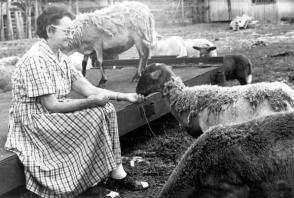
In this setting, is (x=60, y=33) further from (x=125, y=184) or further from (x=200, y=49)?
(x=200, y=49)

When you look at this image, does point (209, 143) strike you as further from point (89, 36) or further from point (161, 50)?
point (161, 50)

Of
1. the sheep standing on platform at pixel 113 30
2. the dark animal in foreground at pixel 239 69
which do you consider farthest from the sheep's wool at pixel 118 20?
the dark animal in foreground at pixel 239 69

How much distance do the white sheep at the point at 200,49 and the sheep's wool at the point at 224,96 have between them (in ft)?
13.7

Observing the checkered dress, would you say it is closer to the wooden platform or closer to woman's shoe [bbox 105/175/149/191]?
the wooden platform

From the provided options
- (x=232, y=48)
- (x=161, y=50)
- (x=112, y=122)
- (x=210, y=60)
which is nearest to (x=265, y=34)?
(x=232, y=48)

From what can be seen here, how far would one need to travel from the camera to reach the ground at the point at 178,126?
4.60 metres

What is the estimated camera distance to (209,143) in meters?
2.80

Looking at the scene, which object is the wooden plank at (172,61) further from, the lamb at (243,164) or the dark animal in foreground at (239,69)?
the lamb at (243,164)

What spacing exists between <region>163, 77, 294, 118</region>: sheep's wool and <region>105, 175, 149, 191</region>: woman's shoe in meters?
0.97

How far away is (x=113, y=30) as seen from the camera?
5602 mm

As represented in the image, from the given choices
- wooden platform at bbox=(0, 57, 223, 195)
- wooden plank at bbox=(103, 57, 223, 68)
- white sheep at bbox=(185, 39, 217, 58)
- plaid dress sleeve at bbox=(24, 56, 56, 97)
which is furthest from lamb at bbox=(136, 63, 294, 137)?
white sheep at bbox=(185, 39, 217, 58)

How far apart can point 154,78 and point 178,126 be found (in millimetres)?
1639

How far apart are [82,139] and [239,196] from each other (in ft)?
4.83

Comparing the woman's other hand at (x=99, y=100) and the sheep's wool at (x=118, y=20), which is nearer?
the woman's other hand at (x=99, y=100)
